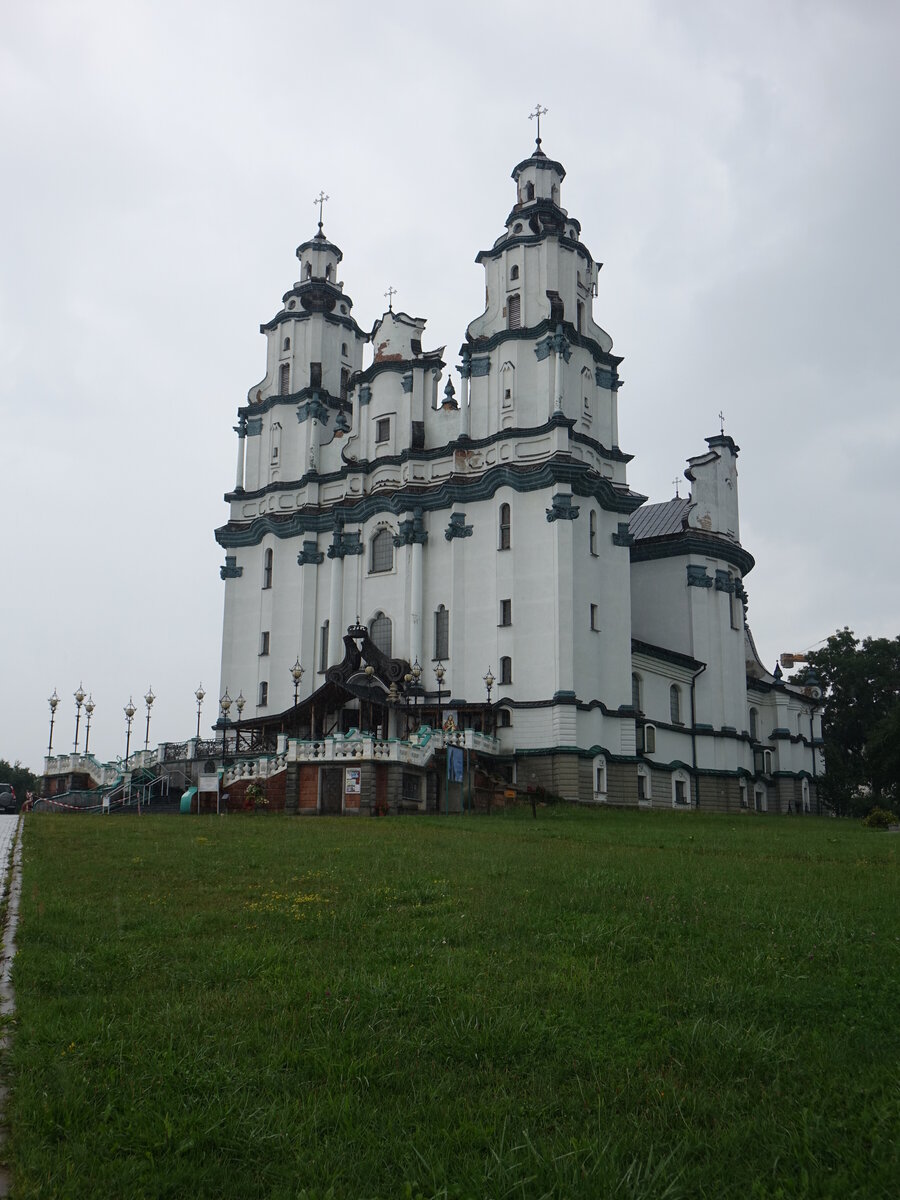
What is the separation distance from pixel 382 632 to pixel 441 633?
13.4 ft

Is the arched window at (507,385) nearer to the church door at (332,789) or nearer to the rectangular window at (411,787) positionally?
the rectangular window at (411,787)

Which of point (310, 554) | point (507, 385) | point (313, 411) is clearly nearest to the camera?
point (507, 385)

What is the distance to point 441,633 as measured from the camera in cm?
5641

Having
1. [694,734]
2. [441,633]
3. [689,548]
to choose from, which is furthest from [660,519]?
[441,633]

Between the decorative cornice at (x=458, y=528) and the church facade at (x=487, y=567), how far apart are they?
0.10 metres

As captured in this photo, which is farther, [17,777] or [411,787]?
[17,777]

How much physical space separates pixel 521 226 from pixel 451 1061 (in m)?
56.5

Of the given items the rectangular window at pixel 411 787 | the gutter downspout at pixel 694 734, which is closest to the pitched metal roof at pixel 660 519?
the gutter downspout at pixel 694 734

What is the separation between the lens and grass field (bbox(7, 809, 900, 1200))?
7000 millimetres

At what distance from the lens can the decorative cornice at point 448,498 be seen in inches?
2124

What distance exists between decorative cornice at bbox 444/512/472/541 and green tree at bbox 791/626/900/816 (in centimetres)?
3473

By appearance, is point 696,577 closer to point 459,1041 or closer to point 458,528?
point 458,528

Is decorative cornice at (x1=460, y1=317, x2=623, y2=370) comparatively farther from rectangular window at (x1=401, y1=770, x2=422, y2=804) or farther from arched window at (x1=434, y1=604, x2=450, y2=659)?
rectangular window at (x1=401, y1=770, x2=422, y2=804)

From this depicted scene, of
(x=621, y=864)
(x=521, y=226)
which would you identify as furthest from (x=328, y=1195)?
(x=521, y=226)
